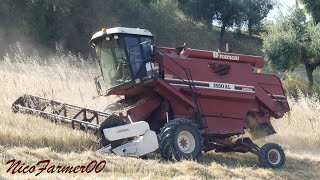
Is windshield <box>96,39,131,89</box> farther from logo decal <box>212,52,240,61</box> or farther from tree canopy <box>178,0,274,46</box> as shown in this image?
tree canopy <box>178,0,274,46</box>

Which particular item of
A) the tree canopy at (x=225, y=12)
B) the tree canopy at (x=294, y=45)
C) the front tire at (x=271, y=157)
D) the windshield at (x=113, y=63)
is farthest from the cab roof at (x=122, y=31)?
the tree canopy at (x=225, y=12)

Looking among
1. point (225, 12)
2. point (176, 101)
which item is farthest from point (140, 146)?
point (225, 12)

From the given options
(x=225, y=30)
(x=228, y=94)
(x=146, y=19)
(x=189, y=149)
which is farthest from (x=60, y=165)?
(x=225, y=30)

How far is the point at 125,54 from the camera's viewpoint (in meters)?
10.3

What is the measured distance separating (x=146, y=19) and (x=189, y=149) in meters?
27.1

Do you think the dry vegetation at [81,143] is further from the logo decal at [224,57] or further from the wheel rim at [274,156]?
the logo decal at [224,57]

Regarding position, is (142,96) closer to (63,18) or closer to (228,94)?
(228,94)

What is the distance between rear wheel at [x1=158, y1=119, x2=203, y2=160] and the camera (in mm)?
9383

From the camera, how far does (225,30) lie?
45.2 meters

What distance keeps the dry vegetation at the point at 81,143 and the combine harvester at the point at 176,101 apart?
0.38 metres

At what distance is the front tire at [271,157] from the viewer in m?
10.5

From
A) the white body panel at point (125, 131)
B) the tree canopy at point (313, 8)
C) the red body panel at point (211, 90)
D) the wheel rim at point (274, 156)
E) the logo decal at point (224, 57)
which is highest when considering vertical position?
the tree canopy at point (313, 8)

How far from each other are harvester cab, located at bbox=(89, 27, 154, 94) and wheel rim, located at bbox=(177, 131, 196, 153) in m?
1.42

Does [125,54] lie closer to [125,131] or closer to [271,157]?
[125,131]
